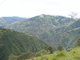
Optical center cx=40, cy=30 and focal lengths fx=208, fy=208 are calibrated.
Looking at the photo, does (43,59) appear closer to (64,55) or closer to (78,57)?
(64,55)

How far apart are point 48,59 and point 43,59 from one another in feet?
1.32

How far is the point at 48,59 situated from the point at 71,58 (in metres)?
2.11

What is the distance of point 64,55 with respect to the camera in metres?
16.6

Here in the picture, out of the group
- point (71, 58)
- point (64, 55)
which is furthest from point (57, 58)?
point (71, 58)

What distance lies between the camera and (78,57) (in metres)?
15.7

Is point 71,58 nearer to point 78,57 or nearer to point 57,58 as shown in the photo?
point 78,57

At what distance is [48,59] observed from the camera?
16.6 meters

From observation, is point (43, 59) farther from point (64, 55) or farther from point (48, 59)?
point (64, 55)

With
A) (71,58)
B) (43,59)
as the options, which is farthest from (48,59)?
(71,58)

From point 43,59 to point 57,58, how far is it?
1.16m

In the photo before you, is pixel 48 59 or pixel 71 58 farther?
pixel 48 59

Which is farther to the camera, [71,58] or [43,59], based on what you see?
[43,59]

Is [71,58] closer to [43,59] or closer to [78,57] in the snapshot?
[78,57]

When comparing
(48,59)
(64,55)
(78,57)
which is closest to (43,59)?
(48,59)
